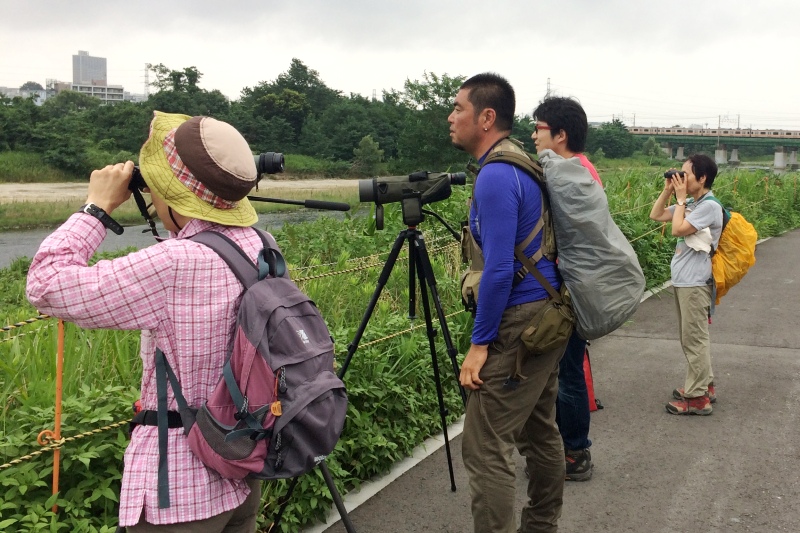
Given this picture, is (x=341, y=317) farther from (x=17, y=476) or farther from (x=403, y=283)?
(x=17, y=476)

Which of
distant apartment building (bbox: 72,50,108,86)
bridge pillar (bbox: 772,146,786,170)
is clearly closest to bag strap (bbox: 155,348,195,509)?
bridge pillar (bbox: 772,146,786,170)

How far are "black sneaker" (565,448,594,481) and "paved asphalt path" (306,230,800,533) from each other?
0.18 feet

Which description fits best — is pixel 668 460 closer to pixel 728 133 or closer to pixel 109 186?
pixel 109 186

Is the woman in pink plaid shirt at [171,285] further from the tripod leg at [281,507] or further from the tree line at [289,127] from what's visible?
the tree line at [289,127]

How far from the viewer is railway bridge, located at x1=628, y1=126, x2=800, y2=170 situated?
49.4 meters

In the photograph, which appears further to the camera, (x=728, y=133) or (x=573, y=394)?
(x=728, y=133)

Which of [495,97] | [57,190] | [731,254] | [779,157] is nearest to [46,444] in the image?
[495,97]

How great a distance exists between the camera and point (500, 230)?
2.72 m

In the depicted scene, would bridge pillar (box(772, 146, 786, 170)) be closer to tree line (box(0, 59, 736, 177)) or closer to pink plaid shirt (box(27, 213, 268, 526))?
tree line (box(0, 59, 736, 177))

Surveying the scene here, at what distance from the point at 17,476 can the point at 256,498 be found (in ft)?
3.55

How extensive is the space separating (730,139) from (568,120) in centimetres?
5100

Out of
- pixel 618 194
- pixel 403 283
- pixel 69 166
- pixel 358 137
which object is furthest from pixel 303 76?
pixel 403 283

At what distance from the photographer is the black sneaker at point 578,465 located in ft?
13.4

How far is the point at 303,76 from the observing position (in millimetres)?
55469
